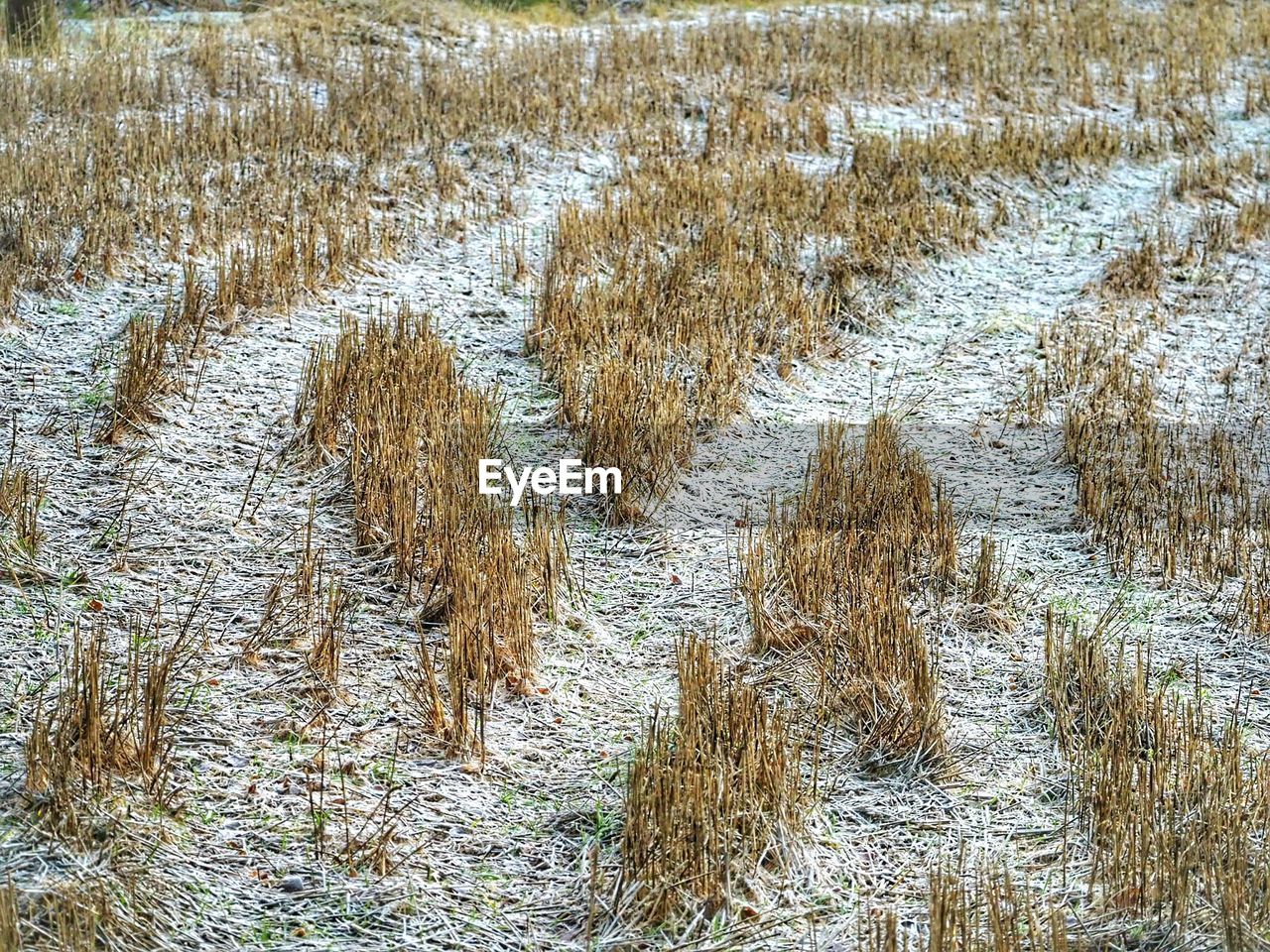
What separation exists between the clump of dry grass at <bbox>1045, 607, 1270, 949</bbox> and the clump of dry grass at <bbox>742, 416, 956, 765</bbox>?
0.47m

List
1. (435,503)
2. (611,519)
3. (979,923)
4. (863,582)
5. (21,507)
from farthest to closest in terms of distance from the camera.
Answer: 1. (611,519)
2. (435,503)
3. (21,507)
4. (863,582)
5. (979,923)

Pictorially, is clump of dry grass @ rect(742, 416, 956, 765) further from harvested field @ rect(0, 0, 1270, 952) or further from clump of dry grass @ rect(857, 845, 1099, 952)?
clump of dry grass @ rect(857, 845, 1099, 952)

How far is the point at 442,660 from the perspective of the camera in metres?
4.57

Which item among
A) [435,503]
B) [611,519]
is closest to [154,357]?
[435,503]

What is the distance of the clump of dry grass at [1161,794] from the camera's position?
3.45m

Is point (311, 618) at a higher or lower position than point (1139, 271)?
lower

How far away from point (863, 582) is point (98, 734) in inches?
102

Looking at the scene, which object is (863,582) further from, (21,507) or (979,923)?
(21,507)

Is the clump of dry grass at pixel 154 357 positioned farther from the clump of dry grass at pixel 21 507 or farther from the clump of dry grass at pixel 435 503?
the clump of dry grass at pixel 435 503

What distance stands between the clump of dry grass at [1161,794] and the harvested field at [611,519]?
0.8 inches

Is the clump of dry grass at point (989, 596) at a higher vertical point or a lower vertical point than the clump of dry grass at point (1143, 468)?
lower

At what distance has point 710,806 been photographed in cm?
368

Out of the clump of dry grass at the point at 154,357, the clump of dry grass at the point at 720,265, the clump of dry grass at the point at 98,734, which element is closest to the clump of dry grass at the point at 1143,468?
the clump of dry grass at the point at 720,265

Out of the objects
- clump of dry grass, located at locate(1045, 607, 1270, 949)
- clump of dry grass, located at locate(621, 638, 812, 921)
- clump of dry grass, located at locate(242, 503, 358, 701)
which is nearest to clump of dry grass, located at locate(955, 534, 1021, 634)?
clump of dry grass, located at locate(1045, 607, 1270, 949)
